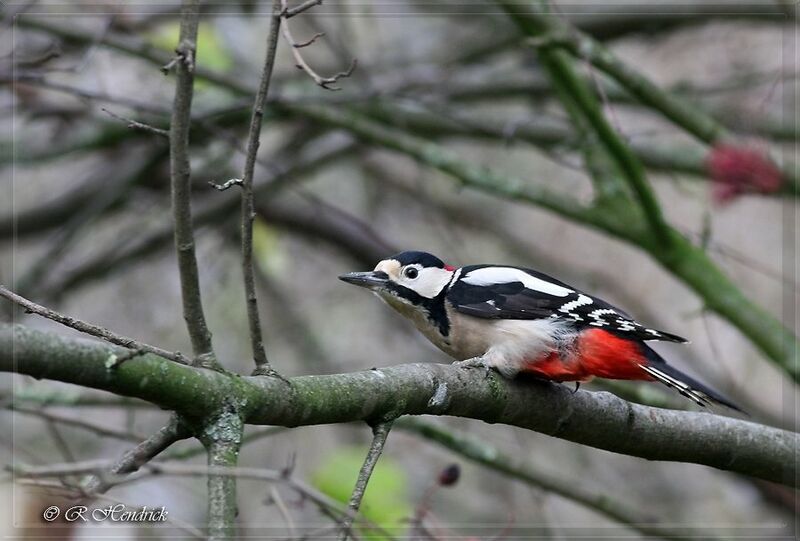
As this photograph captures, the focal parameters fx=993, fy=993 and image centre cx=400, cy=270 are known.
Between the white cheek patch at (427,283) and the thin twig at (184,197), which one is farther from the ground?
the white cheek patch at (427,283)

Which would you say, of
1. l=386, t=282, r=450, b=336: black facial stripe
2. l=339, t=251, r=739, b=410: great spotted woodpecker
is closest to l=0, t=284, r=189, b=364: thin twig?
l=339, t=251, r=739, b=410: great spotted woodpecker

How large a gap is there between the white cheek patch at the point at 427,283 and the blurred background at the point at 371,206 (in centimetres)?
104

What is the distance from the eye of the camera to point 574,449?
7.76m

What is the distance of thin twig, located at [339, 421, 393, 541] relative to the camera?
201cm

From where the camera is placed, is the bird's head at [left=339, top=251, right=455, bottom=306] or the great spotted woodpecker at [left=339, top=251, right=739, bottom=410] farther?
the bird's head at [left=339, top=251, right=455, bottom=306]

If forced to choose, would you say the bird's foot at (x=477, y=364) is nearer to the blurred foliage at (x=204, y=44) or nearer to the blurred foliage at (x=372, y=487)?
the blurred foliage at (x=372, y=487)

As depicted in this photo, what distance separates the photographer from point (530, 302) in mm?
3414

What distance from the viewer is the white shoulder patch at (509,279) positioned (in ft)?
11.4

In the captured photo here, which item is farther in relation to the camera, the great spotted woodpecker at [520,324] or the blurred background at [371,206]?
the blurred background at [371,206]

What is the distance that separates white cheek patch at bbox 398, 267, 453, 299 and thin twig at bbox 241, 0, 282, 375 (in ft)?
3.94

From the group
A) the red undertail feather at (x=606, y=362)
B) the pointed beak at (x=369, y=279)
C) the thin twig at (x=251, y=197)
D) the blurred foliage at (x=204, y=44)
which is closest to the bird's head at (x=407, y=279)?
the pointed beak at (x=369, y=279)

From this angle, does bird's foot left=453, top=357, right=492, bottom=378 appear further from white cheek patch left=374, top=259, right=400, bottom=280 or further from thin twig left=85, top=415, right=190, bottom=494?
thin twig left=85, top=415, right=190, bottom=494

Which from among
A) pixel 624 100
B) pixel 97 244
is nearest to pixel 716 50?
pixel 624 100

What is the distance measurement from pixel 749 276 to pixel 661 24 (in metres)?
2.52
